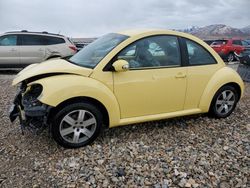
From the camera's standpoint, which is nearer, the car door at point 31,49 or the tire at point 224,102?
the tire at point 224,102

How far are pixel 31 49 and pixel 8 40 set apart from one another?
0.95m

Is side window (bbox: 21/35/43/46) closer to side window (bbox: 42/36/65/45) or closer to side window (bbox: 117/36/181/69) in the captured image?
side window (bbox: 42/36/65/45)

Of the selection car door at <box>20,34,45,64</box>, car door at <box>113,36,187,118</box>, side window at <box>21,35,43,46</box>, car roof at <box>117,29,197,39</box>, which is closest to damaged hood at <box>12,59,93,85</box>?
car door at <box>113,36,187,118</box>

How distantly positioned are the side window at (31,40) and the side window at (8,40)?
1.00 ft

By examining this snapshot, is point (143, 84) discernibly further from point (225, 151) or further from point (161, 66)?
point (225, 151)

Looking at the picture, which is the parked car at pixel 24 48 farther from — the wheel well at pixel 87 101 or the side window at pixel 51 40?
the wheel well at pixel 87 101

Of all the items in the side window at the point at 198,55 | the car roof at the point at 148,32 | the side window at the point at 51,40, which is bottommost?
the side window at the point at 198,55

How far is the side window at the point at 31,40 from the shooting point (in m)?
12.2

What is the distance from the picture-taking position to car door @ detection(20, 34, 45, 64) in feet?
39.7

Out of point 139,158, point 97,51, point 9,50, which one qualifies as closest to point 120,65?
point 97,51

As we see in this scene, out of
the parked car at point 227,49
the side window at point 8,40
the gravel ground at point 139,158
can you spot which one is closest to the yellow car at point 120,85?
the gravel ground at point 139,158

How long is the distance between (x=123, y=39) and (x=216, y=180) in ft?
7.98

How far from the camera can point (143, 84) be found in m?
4.60

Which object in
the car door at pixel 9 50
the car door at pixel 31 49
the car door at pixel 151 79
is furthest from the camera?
the car door at pixel 31 49
